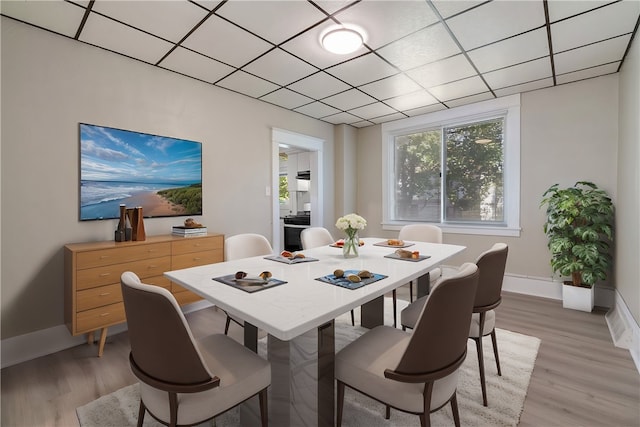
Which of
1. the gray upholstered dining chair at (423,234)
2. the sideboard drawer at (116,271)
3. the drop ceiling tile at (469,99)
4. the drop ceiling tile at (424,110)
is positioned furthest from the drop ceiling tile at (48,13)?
the drop ceiling tile at (469,99)

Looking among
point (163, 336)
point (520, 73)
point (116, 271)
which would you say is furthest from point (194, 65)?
point (520, 73)

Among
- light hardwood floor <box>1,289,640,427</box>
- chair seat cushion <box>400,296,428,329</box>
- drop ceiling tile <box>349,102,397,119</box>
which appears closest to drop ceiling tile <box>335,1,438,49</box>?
drop ceiling tile <box>349,102,397,119</box>

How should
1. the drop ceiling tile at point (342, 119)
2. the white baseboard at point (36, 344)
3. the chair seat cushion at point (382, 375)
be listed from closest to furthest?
1. the chair seat cushion at point (382, 375)
2. the white baseboard at point (36, 344)
3. the drop ceiling tile at point (342, 119)

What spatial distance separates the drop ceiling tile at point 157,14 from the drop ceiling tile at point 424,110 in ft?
10.3

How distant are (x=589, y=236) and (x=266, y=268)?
327 centimetres

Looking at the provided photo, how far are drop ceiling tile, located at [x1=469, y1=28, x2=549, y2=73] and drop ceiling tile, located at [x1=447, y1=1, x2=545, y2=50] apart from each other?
12 centimetres

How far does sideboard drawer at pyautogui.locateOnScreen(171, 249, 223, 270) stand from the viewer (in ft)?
8.93

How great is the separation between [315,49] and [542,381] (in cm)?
303

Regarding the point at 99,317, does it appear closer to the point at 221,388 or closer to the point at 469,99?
the point at 221,388

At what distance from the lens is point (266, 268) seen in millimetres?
A: 1776

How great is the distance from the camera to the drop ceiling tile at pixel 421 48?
7.85 ft

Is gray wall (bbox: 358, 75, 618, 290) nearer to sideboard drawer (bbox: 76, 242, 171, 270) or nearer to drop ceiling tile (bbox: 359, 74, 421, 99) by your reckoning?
drop ceiling tile (bbox: 359, 74, 421, 99)

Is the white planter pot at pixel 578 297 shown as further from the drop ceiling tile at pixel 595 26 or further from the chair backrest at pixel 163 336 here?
the chair backrest at pixel 163 336

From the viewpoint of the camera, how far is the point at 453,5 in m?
2.05
